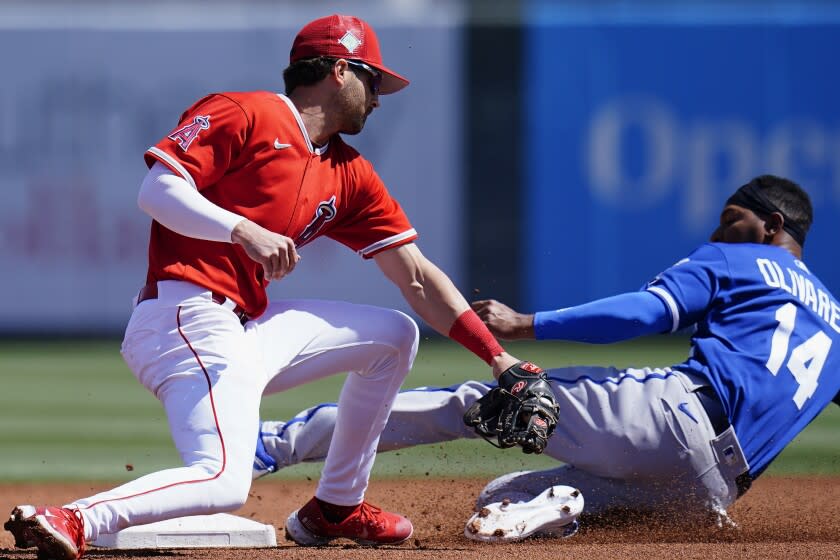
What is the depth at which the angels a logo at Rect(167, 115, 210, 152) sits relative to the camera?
→ 3.14m

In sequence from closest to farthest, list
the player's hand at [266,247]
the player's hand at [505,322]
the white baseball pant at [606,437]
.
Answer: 1. the player's hand at [266,247]
2. the white baseball pant at [606,437]
3. the player's hand at [505,322]

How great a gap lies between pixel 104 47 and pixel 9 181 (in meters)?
1.62

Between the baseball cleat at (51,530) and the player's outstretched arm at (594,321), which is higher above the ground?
the player's outstretched arm at (594,321)

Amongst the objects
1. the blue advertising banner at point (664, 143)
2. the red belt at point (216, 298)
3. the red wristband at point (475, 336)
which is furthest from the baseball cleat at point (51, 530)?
the blue advertising banner at point (664, 143)

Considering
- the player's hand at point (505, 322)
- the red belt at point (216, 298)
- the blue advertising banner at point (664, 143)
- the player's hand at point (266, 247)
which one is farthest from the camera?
the blue advertising banner at point (664, 143)

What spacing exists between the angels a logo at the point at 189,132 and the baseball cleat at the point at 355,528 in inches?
48.4

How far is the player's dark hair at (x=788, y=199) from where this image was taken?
414 centimetres

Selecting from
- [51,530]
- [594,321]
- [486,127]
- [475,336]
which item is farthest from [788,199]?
[486,127]

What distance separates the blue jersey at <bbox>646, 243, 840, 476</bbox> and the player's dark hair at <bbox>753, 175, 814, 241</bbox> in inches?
9.9

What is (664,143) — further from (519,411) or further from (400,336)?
(519,411)

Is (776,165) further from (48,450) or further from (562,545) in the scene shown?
(562,545)

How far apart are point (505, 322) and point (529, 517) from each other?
0.60m

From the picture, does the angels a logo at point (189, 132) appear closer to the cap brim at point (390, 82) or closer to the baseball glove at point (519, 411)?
the cap brim at point (390, 82)

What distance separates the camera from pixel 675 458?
3.72 m
